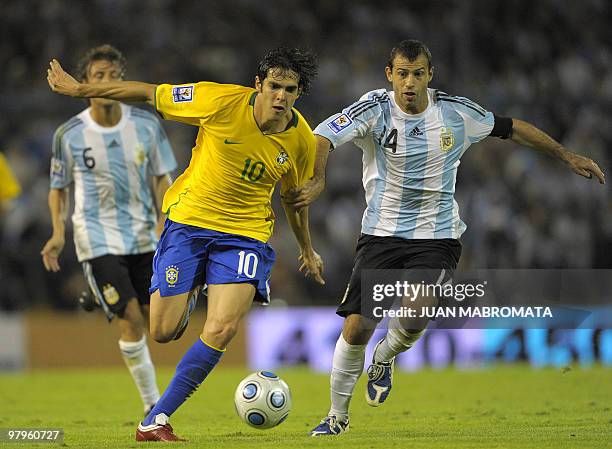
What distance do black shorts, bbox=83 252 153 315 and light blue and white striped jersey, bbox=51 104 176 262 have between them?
2.9 inches

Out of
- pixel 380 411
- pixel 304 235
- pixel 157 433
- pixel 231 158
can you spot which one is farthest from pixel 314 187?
pixel 380 411

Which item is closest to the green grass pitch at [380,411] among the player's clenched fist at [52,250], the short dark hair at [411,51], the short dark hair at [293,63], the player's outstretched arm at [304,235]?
the player's outstretched arm at [304,235]

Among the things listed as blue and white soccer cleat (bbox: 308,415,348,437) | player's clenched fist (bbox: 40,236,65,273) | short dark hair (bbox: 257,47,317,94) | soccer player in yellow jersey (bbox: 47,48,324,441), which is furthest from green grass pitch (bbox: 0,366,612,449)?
short dark hair (bbox: 257,47,317,94)

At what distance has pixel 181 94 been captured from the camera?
21.2 feet

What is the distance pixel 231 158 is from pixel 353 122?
785 millimetres

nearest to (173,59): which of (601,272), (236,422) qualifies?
(601,272)

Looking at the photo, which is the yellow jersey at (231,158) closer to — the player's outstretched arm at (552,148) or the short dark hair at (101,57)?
the player's outstretched arm at (552,148)

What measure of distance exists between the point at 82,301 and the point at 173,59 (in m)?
7.13

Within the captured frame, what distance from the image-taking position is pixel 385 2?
16.2 m

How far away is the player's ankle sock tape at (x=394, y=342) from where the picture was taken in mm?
6938

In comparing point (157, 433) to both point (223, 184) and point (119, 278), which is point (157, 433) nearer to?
point (223, 184)

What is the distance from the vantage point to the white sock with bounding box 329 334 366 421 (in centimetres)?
680

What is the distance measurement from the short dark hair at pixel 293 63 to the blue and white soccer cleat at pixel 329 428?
196cm

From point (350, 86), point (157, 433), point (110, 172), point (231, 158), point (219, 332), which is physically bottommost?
point (157, 433)
